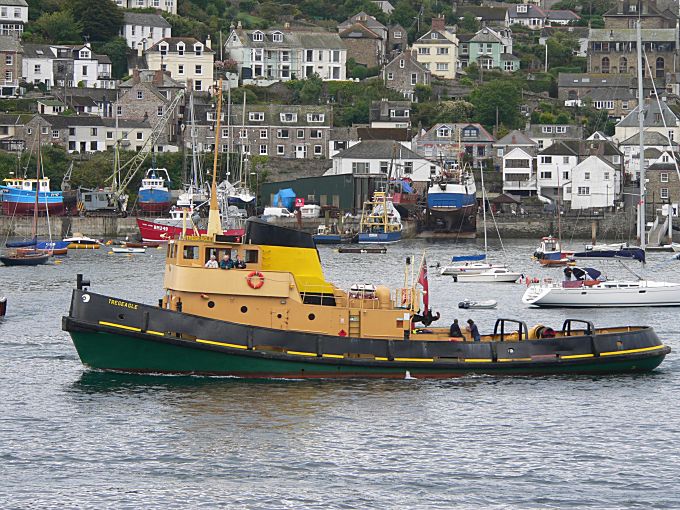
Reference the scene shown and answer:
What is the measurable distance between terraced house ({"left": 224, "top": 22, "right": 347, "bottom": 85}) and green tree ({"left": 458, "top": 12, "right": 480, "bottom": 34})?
24516 millimetres

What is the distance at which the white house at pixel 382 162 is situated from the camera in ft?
415

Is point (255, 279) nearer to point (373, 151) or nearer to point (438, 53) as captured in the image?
point (373, 151)

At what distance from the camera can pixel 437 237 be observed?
118688 mm

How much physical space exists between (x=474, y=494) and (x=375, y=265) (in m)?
57.3

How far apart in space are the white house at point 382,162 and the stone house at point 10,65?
1162 inches

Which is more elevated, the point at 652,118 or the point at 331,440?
the point at 652,118

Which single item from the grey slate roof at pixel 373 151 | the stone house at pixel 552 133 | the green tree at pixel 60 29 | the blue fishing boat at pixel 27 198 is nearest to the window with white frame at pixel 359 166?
the grey slate roof at pixel 373 151

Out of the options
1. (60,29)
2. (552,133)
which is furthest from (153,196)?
(552,133)

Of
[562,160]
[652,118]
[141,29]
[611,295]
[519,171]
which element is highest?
[141,29]

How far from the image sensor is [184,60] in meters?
144

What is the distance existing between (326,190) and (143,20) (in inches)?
1394

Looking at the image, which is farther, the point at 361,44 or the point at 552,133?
the point at 361,44

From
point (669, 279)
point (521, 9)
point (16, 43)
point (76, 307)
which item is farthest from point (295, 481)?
point (521, 9)

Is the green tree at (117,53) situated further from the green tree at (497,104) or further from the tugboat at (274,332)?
the tugboat at (274,332)
